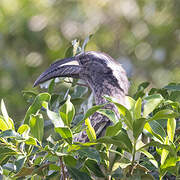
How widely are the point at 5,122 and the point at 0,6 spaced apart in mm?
2251

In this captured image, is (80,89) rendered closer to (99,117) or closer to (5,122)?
(99,117)

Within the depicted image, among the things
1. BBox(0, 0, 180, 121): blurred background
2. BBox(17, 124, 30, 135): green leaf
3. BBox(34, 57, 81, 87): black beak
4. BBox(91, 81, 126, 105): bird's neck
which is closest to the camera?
BBox(17, 124, 30, 135): green leaf

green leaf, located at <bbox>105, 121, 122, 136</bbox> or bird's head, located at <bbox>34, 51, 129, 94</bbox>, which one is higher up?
green leaf, located at <bbox>105, 121, 122, 136</bbox>

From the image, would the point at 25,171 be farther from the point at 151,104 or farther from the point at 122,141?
the point at 151,104

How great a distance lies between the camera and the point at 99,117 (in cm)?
211

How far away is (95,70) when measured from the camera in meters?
2.50

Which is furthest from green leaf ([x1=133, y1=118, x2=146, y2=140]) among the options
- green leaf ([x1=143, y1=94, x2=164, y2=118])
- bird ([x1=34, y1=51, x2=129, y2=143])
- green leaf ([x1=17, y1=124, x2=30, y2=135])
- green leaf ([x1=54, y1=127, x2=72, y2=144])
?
bird ([x1=34, y1=51, x2=129, y2=143])

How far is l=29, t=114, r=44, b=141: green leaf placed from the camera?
129 centimetres

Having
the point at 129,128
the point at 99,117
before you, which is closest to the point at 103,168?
the point at 129,128

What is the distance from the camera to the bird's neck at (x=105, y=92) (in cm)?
240

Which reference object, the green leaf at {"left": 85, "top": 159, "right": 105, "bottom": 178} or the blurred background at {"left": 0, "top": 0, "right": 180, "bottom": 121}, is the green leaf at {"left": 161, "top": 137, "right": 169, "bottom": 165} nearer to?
the green leaf at {"left": 85, "top": 159, "right": 105, "bottom": 178}

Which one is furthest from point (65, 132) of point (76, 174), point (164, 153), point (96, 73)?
point (96, 73)

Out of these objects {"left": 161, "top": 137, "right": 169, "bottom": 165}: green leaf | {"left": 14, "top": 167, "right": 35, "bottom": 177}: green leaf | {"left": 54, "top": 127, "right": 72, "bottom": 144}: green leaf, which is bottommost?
{"left": 161, "top": 137, "right": 169, "bottom": 165}: green leaf

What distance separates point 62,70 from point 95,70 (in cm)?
24
